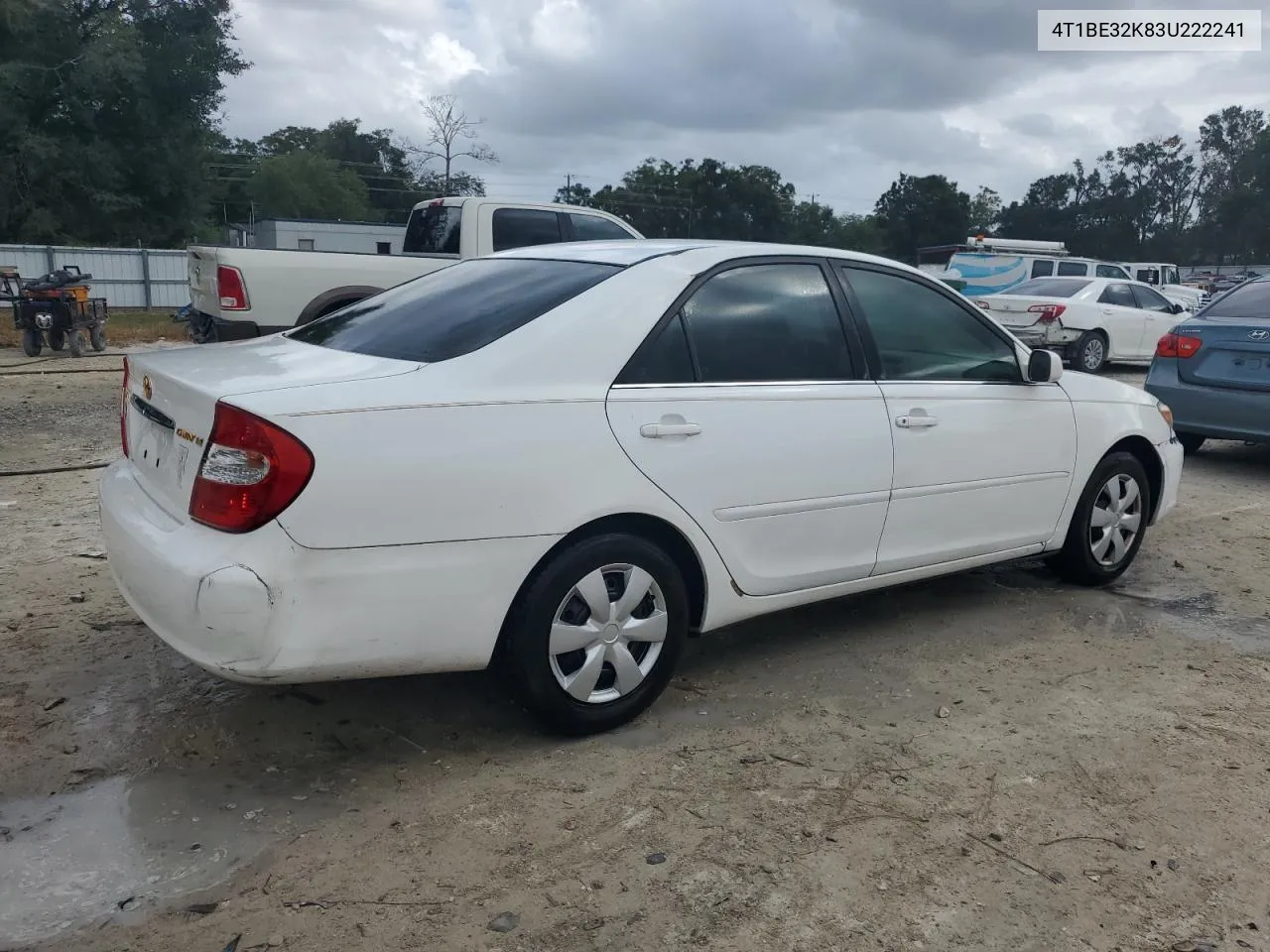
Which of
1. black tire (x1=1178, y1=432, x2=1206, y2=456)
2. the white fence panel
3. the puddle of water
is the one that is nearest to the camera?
the puddle of water

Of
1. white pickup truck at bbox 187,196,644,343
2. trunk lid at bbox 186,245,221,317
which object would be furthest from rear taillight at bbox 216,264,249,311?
trunk lid at bbox 186,245,221,317

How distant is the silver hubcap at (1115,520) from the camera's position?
509 cm

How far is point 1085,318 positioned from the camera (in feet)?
48.6

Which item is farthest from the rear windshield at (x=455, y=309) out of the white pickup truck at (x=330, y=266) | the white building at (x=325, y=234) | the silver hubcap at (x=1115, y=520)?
the white building at (x=325, y=234)

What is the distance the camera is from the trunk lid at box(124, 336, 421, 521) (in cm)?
302

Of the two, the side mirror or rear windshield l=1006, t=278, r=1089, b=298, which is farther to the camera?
rear windshield l=1006, t=278, r=1089, b=298

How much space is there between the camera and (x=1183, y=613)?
489 centimetres

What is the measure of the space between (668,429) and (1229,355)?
6.41 m

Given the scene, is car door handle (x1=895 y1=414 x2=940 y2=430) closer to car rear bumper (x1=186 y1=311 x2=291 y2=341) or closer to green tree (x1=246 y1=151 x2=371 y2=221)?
car rear bumper (x1=186 y1=311 x2=291 y2=341)

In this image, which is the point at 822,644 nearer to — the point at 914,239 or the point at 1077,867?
the point at 1077,867

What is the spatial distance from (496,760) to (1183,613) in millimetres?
3393

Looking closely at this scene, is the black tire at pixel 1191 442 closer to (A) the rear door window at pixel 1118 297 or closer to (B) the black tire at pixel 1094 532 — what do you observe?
(B) the black tire at pixel 1094 532

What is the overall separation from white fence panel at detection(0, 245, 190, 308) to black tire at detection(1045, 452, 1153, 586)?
2526 cm

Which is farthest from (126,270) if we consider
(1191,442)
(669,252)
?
(669,252)
